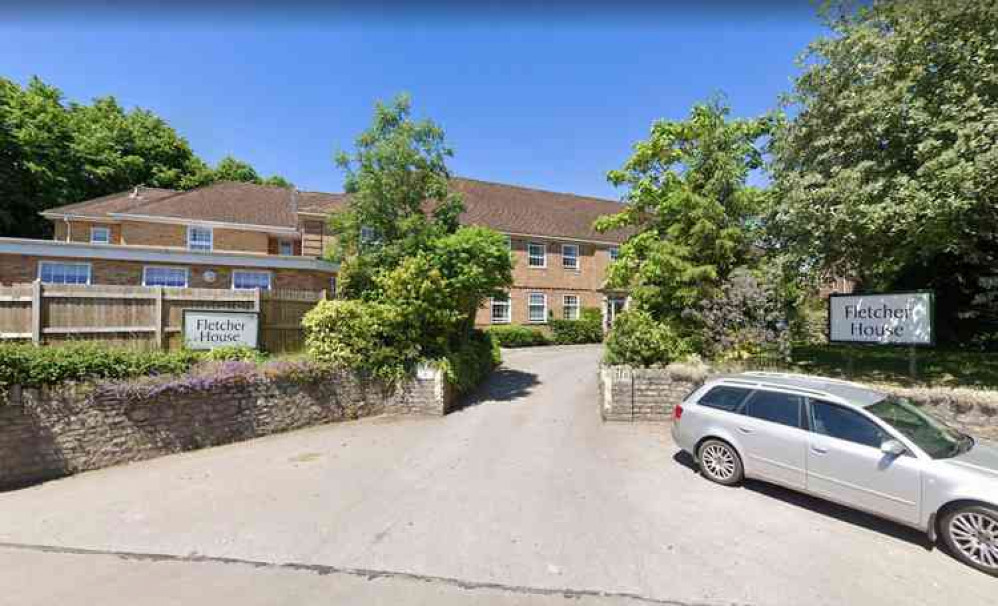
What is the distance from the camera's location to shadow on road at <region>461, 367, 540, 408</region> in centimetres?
1168

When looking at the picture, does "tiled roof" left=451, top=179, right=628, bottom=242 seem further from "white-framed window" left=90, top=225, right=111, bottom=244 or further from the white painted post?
"white-framed window" left=90, top=225, right=111, bottom=244

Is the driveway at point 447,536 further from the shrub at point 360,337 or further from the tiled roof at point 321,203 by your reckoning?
the tiled roof at point 321,203

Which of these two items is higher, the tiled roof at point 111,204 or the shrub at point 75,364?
the tiled roof at point 111,204

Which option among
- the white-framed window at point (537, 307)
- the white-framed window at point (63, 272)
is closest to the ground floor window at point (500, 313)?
the white-framed window at point (537, 307)

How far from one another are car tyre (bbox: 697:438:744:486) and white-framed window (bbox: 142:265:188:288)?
1791 centimetres

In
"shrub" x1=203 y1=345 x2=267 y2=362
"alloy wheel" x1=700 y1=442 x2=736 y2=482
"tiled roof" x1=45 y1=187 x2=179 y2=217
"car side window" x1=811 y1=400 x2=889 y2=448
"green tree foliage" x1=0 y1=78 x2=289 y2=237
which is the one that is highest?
"green tree foliage" x1=0 y1=78 x2=289 y2=237

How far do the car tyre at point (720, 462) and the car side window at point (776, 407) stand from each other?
66 cm

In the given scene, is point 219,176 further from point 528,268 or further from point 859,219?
point 859,219

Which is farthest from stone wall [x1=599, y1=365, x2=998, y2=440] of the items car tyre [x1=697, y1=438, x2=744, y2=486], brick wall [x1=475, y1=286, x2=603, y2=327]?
brick wall [x1=475, y1=286, x2=603, y2=327]

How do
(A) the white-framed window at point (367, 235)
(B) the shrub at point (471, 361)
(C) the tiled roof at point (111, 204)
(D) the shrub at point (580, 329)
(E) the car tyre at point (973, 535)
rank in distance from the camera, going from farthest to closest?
(D) the shrub at point (580, 329) → (C) the tiled roof at point (111, 204) → (A) the white-framed window at point (367, 235) → (B) the shrub at point (471, 361) → (E) the car tyre at point (973, 535)

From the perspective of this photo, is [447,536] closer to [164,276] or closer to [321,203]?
[164,276]

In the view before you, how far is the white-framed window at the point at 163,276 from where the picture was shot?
15066 mm

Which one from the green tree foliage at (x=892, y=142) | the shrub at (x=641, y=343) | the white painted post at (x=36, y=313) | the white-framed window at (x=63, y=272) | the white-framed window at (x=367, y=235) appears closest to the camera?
the green tree foliage at (x=892, y=142)

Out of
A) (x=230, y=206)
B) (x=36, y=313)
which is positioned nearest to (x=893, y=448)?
(x=36, y=313)
